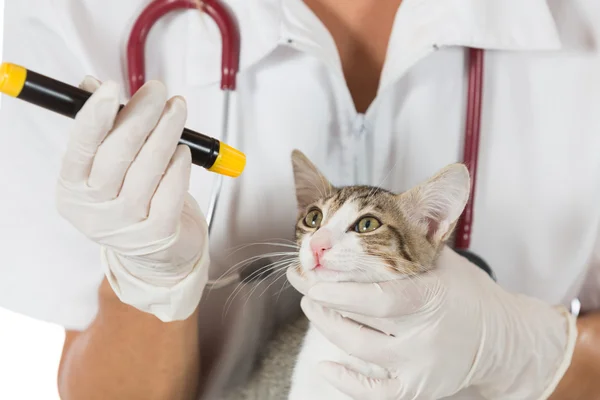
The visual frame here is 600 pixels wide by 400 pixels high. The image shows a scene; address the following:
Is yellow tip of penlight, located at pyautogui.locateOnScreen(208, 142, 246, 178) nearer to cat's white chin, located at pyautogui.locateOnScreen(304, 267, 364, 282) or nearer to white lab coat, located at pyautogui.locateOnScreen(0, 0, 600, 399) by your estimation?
cat's white chin, located at pyautogui.locateOnScreen(304, 267, 364, 282)

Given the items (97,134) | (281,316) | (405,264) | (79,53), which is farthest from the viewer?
(281,316)

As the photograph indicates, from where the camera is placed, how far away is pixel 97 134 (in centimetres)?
49

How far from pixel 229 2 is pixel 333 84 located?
204mm

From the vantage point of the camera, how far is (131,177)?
523 millimetres

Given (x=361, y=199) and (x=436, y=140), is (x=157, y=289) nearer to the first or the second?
(x=361, y=199)

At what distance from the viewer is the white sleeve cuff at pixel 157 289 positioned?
1.99 feet

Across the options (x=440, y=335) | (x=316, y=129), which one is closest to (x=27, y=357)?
(x=316, y=129)

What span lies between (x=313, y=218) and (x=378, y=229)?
0.09m

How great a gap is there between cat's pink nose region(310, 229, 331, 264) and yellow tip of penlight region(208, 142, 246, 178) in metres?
0.11

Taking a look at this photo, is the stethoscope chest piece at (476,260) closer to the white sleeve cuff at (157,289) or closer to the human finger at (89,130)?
the white sleeve cuff at (157,289)

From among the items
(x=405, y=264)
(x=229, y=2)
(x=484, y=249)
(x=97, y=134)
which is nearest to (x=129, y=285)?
(x=97, y=134)

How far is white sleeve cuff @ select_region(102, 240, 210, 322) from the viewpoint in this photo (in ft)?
1.99

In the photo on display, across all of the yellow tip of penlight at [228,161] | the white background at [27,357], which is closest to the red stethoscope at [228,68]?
the yellow tip of penlight at [228,161]

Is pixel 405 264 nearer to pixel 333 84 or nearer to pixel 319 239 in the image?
pixel 319 239
